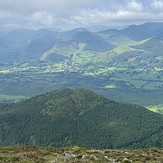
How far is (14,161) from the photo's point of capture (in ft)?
198

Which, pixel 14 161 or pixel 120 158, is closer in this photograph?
pixel 14 161

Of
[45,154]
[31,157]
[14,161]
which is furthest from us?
[45,154]

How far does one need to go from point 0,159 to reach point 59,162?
11.2 meters

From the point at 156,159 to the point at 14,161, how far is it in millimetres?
29482

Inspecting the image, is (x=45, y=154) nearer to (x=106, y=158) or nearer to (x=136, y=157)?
(x=106, y=158)

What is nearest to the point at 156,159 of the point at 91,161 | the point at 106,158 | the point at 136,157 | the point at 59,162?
the point at 136,157

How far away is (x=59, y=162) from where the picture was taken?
2426 inches

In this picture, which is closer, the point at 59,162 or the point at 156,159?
the point at 59,162

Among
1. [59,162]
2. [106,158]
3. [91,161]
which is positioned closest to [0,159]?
[59,162]

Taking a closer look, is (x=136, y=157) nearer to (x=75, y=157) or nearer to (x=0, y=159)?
(x=75, y=157)

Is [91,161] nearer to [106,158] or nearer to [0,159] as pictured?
[106,158]

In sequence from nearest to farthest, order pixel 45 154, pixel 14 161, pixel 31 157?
pixel 14 161 → pixel 31 157 → pixel 45 154

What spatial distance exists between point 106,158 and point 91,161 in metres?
6.69

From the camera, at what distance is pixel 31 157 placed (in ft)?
213
